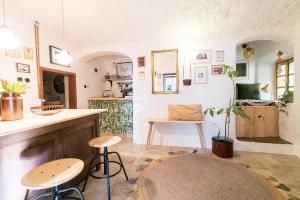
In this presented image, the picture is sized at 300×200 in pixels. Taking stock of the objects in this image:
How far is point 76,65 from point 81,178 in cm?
287

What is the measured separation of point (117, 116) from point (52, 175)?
294 centimetres

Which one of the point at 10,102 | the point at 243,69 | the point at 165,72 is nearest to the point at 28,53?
the point at 10,102

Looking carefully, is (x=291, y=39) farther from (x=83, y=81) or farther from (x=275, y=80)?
(x=83, y=81)

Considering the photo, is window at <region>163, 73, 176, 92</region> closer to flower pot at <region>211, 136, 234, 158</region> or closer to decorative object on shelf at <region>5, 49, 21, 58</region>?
flower pot at <region>211, 136, 234, 158</region>

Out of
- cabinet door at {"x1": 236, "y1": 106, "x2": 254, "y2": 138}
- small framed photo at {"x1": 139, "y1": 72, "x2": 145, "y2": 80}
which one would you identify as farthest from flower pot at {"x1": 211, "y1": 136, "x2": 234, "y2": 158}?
small framed photo at {"x1": 139, "y1": 72, "x2": 145, "y2": 80}

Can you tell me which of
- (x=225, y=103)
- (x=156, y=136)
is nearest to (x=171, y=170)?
(x=156, y=136)

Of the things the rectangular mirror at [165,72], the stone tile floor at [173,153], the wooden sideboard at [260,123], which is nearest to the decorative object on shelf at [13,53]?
the stone tile floor at [173,153]

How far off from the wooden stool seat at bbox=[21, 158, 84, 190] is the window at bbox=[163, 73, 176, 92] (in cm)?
248

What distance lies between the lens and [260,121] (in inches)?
131

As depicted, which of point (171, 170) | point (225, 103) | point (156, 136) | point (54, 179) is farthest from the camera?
point (156, 136)

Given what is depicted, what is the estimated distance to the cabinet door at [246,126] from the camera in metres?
3.36

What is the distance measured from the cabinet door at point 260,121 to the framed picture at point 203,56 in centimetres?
169

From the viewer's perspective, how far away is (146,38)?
3197 mm

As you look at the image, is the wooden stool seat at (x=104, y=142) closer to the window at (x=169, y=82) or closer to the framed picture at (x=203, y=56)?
the window at (x=169, y=82)
